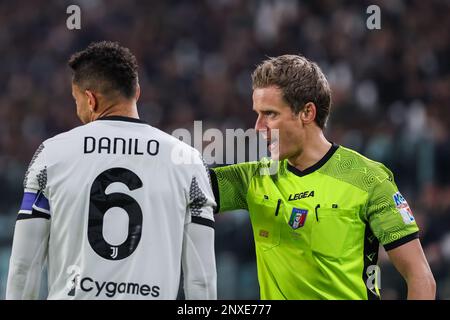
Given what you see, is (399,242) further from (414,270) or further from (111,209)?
(111,209)

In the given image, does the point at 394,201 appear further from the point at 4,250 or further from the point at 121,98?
the point at 4,250

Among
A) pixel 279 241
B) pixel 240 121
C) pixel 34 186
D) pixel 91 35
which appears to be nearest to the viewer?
pixel 34 186

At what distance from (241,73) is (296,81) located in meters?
6.48

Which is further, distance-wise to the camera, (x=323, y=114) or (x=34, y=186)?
(x=323, y=114)

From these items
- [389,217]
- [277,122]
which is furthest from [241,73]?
[389,217]

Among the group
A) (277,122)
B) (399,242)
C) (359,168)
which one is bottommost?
(399,242)

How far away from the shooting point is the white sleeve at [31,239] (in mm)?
3492

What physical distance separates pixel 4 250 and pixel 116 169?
4941mm

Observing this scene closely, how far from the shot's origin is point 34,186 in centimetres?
357

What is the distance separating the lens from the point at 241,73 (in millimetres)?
10617

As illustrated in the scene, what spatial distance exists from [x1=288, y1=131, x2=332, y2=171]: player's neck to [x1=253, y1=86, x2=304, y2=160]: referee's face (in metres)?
0.07

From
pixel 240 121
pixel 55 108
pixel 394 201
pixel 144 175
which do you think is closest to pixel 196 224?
pixel 144 175

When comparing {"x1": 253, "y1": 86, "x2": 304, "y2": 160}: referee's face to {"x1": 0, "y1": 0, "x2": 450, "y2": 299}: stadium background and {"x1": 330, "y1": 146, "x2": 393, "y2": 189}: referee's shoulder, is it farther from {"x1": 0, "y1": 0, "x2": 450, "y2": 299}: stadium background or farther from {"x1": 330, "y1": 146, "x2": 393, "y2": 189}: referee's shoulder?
{"x1": 0, "y1": 0, "x2": 450, "y2": 299}: stadium background
